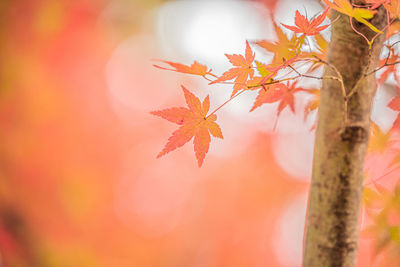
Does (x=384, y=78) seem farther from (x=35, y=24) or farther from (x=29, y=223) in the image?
(x=29, y=223)

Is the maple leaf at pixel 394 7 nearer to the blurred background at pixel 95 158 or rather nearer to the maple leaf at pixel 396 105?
the maple leaf at pixel 396 105

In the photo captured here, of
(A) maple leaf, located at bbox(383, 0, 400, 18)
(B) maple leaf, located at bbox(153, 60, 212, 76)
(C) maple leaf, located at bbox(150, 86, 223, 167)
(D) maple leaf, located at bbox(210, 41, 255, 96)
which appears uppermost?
(A) maple leaf, located at bbox(383, 0, 400, 18)

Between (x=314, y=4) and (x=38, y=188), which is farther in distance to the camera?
(x=38, y=188)

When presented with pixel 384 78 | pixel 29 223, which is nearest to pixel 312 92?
pixel 384 78

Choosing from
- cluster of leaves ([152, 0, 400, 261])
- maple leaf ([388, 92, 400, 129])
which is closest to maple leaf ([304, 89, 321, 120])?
cluster of leaves ([152, 0, 400, 261])

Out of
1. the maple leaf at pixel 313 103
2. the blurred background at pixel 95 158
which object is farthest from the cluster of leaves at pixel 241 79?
the blurred background at pixel 95 158

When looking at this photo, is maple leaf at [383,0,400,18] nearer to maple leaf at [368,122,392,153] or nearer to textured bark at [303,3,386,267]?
textured bark at [303,3,386,267]

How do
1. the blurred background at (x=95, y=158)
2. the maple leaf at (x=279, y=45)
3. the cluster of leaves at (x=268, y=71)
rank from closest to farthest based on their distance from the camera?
the cluster of leaves at (x=268, y=71) < the maple leaf at (x=279, y=45) < the blurred background at (x=95, y=158)
